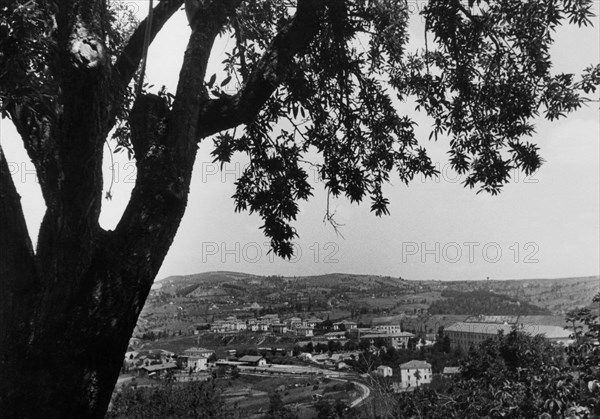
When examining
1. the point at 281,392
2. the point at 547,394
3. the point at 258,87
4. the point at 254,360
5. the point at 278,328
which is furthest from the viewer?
the point at 278,328

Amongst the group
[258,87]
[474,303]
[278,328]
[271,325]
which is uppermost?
[258,87]

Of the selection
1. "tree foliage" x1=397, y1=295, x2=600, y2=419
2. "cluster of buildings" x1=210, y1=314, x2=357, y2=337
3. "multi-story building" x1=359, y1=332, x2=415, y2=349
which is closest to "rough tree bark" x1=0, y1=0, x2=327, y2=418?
"tree foliage" x1=397, y1=295, x2=600, y2=419

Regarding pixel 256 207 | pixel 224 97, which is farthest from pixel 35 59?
pixel 256 207

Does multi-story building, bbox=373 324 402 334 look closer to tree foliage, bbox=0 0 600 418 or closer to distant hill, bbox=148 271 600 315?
distant hill, bbox=148 271 600 315

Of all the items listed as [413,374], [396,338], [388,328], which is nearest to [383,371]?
[413,374]

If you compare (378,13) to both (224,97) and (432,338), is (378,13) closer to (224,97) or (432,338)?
(224,97)

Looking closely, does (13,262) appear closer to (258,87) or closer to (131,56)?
(258,87)

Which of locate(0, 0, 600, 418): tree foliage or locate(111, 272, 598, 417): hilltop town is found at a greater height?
locate(0, 0, 600, 418): tree foliage
